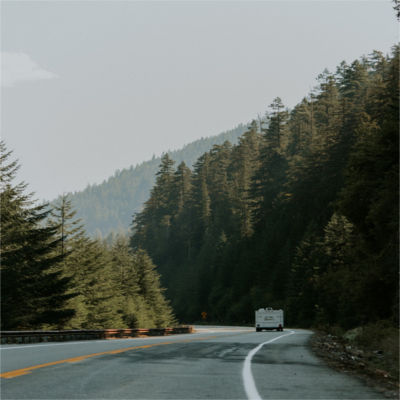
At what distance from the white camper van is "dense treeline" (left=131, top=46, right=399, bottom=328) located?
188 inches

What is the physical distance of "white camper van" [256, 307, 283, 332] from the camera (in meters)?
47.6

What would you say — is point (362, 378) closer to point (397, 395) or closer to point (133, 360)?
point (397, 395)

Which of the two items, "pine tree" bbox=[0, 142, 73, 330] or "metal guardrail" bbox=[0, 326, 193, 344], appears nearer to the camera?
"metal guardrail" bbox=[0, 326, 193, 344]

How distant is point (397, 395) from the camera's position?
8320 millimetres

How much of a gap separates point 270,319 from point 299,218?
33.4m

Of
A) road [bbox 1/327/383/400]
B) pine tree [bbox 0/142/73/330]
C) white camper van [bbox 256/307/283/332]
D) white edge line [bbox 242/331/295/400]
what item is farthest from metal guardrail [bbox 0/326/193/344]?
white edge line [bbox 242/331/295/400]

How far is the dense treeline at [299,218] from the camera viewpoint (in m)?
26.9

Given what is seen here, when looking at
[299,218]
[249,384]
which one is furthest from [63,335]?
[299,218]

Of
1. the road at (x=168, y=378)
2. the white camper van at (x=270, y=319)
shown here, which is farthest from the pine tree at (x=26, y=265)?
the road at (x=168, y=378)

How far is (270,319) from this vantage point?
157 feet

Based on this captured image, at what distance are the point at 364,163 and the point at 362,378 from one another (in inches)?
752

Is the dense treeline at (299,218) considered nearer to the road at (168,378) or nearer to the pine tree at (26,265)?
the road at (168,378)

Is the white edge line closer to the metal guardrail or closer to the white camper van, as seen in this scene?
the metal guardrail

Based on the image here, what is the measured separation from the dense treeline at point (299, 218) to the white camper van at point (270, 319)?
478cm
